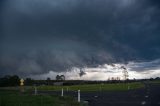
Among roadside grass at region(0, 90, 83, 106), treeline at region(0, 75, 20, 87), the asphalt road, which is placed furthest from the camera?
treeline at region(0, 75, 20, 87)

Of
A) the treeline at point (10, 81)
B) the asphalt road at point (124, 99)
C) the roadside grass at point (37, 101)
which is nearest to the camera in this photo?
the roadside grass at point (37, 101)

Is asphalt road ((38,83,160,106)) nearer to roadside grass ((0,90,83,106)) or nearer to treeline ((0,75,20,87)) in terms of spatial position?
roadside grass ((0,90,83,106))

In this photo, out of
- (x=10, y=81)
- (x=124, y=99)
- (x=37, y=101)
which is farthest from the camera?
(x=10, y=81)

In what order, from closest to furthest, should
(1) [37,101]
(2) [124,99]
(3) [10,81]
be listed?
(1) [37,101], (2) [124,99], (3) [10,81]

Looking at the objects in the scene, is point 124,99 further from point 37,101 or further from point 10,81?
point 10,81

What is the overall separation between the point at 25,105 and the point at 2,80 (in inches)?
4796

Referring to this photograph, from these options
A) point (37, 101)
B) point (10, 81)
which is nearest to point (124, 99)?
point (37, 101)

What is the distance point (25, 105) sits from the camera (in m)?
21.6

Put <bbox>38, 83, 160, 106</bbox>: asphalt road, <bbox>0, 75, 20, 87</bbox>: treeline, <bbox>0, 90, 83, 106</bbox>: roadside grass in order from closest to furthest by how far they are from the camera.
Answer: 1. <bbox>0, 90, 83, 106</bbox>: roadside grass
2. <bbox>38, 83, 160, 106</bbox>: asphalt road
3. <bbox>0, 75, 20, 87</bbox>: treeline

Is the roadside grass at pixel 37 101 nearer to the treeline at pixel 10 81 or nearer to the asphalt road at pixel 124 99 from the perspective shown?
the asphalt road at pixel 124 99

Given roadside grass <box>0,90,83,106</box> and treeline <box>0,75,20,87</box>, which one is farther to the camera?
treeline <box>0,75,20,87</box>

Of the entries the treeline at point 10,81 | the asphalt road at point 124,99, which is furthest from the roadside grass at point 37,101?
the treeline at point 10,81

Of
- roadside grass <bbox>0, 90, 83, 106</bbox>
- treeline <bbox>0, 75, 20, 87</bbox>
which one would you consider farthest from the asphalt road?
treeline <bbox>0, 75, 20, 87</bbox>

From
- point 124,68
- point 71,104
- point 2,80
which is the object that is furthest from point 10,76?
point 71,104
